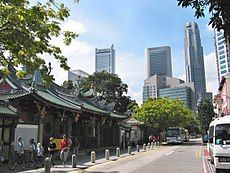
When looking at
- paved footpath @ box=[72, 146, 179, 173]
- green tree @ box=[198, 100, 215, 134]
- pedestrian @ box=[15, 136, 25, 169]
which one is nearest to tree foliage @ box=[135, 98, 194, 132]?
green tree @ box=[198, 100, 215, 134]

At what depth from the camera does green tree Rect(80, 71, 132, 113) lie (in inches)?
2810

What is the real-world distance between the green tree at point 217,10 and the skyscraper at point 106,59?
159249mm

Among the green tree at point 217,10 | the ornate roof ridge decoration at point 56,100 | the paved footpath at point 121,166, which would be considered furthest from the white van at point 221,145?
the ornate roof ridge decoration at point 56,100

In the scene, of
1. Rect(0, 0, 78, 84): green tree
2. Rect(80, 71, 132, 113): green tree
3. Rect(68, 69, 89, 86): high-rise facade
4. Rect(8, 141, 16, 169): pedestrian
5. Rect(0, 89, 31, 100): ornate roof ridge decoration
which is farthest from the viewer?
Rect(68, 69, 89, 86): high-rise facade

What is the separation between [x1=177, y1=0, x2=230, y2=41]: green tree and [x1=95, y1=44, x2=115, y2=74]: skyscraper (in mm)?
159249

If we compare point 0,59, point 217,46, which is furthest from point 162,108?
point 217,46

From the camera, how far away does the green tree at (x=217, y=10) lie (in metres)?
6.45

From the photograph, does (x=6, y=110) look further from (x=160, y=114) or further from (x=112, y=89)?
(x=112, y=89)

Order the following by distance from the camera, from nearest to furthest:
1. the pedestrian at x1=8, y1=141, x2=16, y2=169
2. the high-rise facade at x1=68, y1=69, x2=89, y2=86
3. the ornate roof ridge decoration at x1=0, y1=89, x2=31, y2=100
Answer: the pedestrian at x1=8, y1=141, x2=16, y2=169 → the ornate roof ridge decoration at x1=0, y1=89, x2=31, y2=100 → the high-rise facade at x1=68, y1=69, x2=89, y2=86

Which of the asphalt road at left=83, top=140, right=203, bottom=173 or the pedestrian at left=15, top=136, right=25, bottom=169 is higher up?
the pedestrian at left=15, top=136, right=25, bottom=169

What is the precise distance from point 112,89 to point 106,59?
326 ft

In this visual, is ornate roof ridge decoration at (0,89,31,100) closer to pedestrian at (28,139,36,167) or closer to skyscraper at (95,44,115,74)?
pedestrian at (28,139,36,167)

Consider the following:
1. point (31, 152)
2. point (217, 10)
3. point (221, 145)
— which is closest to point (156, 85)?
point (31, 152)

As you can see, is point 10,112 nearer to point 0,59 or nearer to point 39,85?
point 0,59
